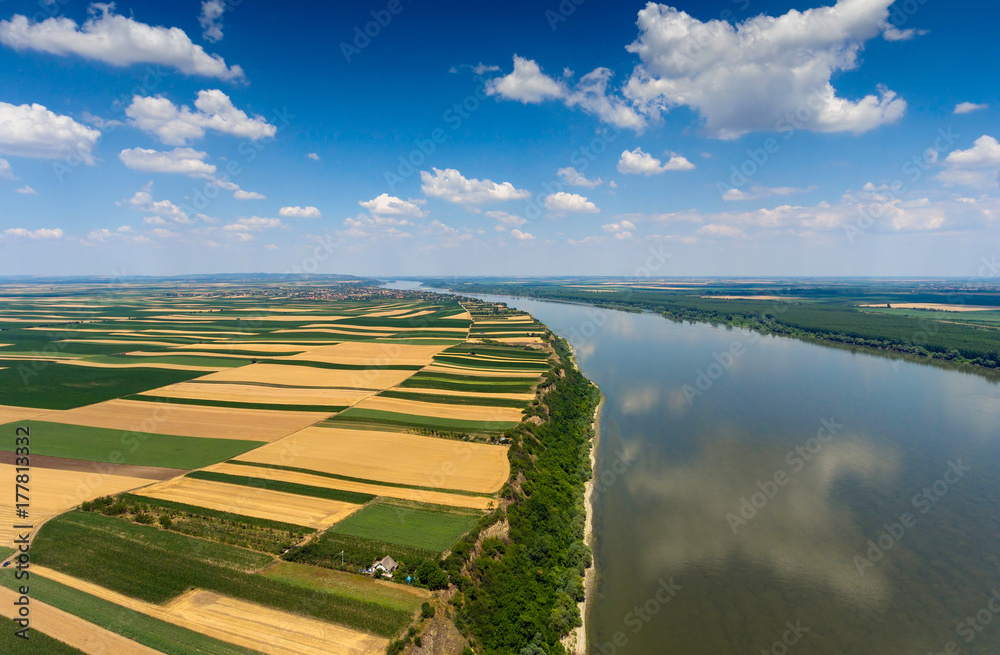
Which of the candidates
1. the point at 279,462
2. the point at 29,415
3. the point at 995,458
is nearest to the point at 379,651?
the point at 279,462

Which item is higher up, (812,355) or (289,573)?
(812,355)

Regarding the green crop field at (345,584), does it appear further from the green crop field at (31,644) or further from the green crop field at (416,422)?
the green crop field at (416,422)

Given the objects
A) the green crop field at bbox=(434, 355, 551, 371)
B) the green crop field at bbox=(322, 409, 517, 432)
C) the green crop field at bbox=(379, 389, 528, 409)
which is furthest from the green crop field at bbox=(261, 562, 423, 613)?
the green crop field at bbox=(434, 355, 551, 371)

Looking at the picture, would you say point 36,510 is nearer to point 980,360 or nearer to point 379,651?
point 379,651

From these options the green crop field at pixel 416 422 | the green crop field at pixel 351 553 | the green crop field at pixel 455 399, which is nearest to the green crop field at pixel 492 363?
the green crop field at pixel 455 399

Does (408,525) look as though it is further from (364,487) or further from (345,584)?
(364,487)
